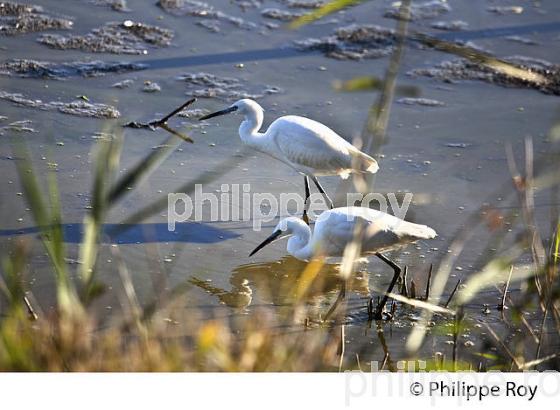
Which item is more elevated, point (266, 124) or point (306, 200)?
point (266, 124)

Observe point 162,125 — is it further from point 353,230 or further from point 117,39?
point 353,230

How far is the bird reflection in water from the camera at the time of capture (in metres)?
4.47

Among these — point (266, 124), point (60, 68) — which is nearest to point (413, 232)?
point (266, 124)

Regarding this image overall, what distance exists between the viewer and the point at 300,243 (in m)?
4.71

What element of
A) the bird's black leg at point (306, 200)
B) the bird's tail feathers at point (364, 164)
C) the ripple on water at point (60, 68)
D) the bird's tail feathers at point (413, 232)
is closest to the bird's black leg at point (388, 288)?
the bird's tail feathers at point (413, 232)

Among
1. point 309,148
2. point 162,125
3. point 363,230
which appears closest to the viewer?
point 363,230

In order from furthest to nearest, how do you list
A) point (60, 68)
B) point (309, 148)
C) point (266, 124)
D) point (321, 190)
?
point (60, 68)
point (266, 124)
point (321, 190)
point (309, 148)

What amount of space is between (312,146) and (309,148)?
0.02 metres

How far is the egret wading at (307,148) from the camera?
5.46 meters

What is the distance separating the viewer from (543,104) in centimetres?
705

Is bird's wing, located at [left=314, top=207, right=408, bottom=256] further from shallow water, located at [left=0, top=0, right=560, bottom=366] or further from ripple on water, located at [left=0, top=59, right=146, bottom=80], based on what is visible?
ripple on water, located at [left=0, top=59, right=146, bottom=80]

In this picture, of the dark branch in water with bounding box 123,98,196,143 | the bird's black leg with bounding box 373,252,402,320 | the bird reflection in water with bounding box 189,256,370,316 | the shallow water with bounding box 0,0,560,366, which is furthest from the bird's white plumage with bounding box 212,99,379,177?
the bird's black leg with bounding box 373,252,402,320
